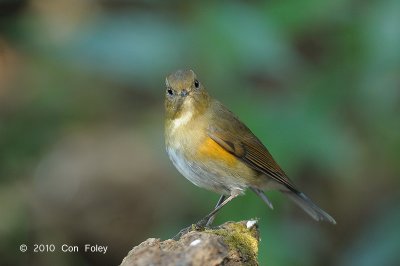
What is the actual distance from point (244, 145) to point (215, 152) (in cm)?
29

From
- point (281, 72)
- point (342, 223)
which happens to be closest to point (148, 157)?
point (342, 223)

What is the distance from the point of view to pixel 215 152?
4520 millimetres

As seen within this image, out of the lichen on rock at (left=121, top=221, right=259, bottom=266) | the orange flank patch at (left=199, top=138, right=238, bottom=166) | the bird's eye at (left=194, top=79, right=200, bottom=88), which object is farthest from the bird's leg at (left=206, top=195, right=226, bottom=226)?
the lichen on rock at (left=121, top=221, right=259, bottom=266)

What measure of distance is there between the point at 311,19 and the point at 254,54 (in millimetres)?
496

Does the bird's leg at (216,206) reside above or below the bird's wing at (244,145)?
below

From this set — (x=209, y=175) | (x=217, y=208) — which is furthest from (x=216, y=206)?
(x=209, y=175)

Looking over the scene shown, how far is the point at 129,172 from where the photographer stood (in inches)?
280

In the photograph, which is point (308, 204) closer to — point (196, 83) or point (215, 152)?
point (215, 152)

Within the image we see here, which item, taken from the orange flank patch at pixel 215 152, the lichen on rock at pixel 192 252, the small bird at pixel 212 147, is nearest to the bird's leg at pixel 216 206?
the small bird at pixel 212 147

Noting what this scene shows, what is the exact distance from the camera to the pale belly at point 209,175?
14.5 ft

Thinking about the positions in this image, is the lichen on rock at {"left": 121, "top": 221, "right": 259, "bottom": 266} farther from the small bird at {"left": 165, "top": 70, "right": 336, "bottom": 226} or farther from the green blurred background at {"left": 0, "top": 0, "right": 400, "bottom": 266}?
the green blurred background at {"left": 0, "top": 0, "right": 400, "bottom": 266}

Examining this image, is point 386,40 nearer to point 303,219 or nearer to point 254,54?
point 254,54

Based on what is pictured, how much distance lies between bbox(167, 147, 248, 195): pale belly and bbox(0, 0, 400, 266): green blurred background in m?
0.13

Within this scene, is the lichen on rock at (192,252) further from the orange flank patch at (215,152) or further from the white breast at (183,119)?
the white breast at (183,119)
